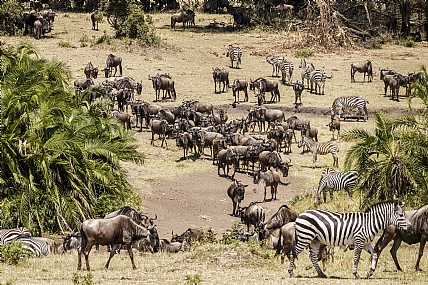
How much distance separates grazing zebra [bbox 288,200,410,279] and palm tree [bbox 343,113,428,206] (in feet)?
22.7

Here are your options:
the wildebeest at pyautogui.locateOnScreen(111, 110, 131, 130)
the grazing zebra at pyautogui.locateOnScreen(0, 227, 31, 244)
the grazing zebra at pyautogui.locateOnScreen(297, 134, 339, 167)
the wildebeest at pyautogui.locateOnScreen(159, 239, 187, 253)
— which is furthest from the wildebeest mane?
the wildebeest at pyautogui.locateOnScreen(111, 110, 131, 130)

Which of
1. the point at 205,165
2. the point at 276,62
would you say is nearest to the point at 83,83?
the point at 205,165

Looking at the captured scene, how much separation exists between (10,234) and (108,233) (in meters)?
4.14

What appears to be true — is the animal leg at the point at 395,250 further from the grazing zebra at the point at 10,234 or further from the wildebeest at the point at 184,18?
the wildebeest at the point at 184,18

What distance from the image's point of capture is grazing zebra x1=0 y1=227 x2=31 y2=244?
1944 centimetres

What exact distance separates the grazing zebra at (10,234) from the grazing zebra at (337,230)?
7.46 m

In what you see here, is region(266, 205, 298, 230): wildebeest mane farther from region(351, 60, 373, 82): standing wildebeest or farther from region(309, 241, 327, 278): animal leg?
region(351, 60, 373, 82): standing wildebeest

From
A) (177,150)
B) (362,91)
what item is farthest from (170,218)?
(362,91)

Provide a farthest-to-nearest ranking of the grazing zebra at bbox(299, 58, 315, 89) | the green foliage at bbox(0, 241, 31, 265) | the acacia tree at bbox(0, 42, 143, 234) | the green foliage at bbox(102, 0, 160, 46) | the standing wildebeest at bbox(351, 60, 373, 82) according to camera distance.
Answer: the green foliage at bbox(102, 0, 160, 46) < the standing wildebeest at bbox(351, 60, 373, 82) < the grazing zebra at bbox(299, 58, 315, 89) < the acacia tree at bbox(0, 42, 143, 234) < the green foliage at bbox(0, 241, 31, 265)

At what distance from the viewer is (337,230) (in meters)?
15.6

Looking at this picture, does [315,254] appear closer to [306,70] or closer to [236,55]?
[306,70]

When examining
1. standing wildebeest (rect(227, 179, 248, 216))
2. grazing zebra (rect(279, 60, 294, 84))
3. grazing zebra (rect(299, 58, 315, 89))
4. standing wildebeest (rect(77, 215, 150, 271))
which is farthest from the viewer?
grazing zebra (rect(279, 60, 294, 84))

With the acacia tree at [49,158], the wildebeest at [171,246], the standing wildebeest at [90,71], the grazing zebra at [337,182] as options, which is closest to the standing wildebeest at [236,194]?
the grazing zebra at [337,182]

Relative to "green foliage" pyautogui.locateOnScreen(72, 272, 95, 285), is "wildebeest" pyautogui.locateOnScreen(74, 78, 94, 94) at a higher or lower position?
lower
